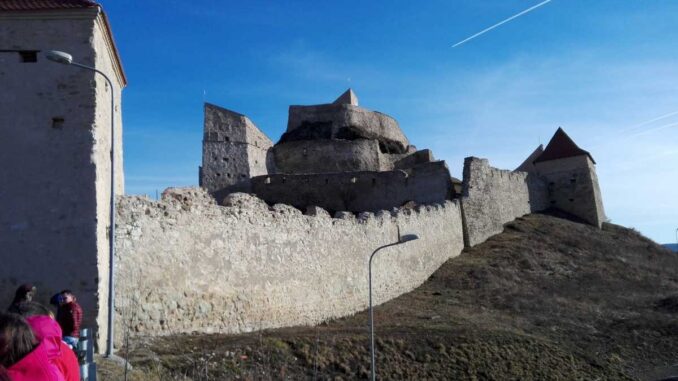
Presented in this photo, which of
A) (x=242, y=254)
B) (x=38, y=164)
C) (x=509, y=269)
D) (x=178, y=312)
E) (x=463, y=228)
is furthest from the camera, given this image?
(x=463, y=228)

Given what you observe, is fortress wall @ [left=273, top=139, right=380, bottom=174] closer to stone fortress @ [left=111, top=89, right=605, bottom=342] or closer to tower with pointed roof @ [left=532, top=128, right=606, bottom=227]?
stone fortress @ [left=111, top=89, right=605, bottom=342]

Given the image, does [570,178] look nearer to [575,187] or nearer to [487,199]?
[575,187]

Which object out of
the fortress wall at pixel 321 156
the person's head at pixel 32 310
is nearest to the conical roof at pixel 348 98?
the fortress wall at pixel 321 156

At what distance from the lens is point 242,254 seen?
44.7 ft

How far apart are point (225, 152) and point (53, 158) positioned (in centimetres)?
2219

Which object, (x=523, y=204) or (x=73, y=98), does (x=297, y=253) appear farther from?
(x=523, y=204)

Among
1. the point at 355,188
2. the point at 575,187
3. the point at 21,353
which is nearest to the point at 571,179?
the point at 575,187

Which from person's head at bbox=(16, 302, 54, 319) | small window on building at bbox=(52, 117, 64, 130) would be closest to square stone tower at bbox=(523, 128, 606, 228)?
small window on building at bbox=(52, 117, 64, 130)

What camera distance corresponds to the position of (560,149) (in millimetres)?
38469

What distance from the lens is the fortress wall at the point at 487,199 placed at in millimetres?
28672

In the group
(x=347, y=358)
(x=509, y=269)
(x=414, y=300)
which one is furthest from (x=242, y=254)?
(x=509, y=269)

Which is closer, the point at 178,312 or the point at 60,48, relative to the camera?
the point at 60,48

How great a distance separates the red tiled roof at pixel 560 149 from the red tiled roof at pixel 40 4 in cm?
3284

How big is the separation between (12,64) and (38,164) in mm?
1802
